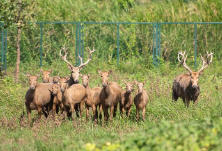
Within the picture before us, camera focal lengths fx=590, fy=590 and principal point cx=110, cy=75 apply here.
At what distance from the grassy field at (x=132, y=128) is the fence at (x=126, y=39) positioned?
5.00 m

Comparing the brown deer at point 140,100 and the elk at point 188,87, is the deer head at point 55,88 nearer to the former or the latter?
the brown deer at point 140,100

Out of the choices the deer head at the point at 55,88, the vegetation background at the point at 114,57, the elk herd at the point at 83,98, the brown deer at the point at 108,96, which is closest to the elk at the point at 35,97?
the elk herd at the point at 83,98

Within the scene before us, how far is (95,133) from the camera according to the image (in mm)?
12273

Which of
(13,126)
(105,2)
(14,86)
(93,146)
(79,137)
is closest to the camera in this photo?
(93,146)

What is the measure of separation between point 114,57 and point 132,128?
12.6 m

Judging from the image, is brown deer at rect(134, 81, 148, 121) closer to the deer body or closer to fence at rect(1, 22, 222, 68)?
the deer body

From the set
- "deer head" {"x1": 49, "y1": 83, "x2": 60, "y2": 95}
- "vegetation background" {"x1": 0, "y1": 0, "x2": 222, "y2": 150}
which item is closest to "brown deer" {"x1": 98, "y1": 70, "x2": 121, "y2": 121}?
"vegetation background" {"x1": 0, "y1": 0, "x2": 222, "y2": 150}

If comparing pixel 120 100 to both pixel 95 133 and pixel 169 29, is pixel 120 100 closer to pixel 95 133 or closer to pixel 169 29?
pixel 95 133

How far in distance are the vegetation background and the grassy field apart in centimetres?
3

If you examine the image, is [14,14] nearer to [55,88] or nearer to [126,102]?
[55,88]

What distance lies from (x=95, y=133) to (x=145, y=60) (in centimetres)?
1263

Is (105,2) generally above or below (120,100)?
above

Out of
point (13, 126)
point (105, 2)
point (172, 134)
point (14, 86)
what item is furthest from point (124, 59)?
point (172, 134)

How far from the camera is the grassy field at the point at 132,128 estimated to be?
343 inches
